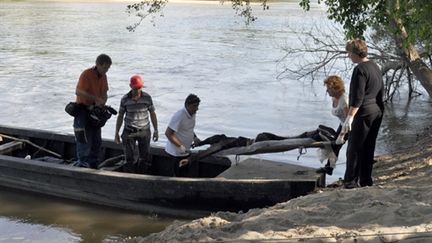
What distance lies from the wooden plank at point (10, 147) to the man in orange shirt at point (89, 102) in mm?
1788

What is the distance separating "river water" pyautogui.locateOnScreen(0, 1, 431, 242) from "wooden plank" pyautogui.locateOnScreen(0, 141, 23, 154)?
2.61 ft

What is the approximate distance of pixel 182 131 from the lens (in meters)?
7.68

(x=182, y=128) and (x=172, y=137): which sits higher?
(x=182, y=128)

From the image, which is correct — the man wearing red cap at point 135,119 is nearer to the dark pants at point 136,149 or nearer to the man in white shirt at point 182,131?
the dark pants at point 136,149

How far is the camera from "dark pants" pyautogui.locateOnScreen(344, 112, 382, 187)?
6.79m

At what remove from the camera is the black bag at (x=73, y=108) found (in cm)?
816

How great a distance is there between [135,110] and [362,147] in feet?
9.50

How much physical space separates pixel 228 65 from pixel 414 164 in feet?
60.5

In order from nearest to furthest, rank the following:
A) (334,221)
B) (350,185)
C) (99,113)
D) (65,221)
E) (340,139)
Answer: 1. (334,221)
2. (340,139)
3. (350,185)
4. (65,221)
5. (99,113)

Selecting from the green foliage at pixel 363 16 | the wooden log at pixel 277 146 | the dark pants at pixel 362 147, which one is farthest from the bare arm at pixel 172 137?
the green foliage at pixel 363 16

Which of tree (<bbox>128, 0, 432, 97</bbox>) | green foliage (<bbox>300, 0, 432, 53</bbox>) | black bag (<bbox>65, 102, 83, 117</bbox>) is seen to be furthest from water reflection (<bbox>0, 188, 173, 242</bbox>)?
green foliage (<bbox>300, 0, 432, 53</bbox>)

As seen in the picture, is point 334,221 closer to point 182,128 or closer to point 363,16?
point 182,128

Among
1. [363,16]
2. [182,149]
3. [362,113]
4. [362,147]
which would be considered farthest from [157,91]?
[362,113]

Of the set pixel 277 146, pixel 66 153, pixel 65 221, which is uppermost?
pixel 277 146
